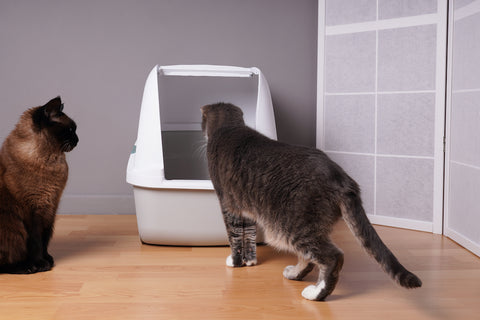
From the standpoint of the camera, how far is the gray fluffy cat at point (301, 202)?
4.98 ft

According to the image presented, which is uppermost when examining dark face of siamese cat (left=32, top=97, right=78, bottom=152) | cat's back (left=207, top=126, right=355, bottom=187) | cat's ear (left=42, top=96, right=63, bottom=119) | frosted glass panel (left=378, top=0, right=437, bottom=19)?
frosted glass panel (left=378, top=0, right=437, bottom=19)

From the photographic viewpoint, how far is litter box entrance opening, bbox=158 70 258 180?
2.70m

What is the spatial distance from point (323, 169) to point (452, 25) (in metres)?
1.42

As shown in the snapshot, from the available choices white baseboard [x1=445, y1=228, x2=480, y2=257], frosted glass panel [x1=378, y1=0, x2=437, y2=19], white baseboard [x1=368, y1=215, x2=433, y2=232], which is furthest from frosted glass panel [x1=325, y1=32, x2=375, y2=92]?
white baseboard [x1=445, y1=228, x2=480, y2=257]

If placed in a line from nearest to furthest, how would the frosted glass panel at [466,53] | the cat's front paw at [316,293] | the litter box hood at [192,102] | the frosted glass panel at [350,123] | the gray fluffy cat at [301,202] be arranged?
1. the gray fluffy cat at [301,202]
2. the cat's front paw at [316,293]
3. the frosted glass panel at [466,53]
4. the litter box hood at [192,102]
5. the frosted glass panel at [350,123]

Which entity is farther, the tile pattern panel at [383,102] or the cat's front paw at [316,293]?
the tile pattern panel at [383,102]

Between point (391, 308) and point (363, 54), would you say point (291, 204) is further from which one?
point (363, 54)

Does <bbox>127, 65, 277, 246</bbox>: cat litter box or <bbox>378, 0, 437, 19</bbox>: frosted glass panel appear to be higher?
<bbox>378, 0, 437, 19</bbox>: frosted glass panel

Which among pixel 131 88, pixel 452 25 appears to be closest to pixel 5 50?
pixel 131 88

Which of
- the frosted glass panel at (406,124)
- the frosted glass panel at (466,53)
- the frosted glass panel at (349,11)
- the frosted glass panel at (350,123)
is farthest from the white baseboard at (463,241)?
the frosted glass panel at (349,11)

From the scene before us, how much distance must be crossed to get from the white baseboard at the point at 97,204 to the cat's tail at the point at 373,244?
6.13 ft

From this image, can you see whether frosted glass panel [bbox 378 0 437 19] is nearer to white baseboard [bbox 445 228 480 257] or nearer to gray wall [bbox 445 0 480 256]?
A: gray wall [bbox 445 0 480 256]

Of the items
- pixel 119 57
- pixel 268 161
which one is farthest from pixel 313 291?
pixel 119 57

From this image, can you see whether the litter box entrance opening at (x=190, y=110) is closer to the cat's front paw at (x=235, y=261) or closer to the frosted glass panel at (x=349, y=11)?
the frosted glass panel at (x=349, y=11)
